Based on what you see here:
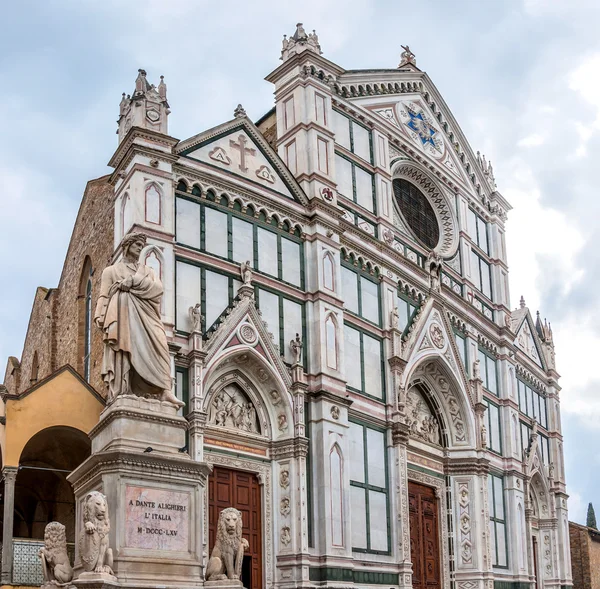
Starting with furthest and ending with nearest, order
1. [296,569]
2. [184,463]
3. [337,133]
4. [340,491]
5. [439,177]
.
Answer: [439,177] → [337,133] → [340,491] → [296,569] → [184,463]

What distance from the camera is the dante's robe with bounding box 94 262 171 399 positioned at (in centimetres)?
1274

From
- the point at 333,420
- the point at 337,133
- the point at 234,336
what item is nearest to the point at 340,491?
the point at 333,420

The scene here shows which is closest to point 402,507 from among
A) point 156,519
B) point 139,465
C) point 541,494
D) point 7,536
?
point 7,536

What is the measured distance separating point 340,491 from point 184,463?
37.1 ft

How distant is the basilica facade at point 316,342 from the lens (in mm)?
21531

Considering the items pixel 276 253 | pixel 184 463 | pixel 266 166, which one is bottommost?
pixel 184 463

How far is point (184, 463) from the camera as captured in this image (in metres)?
12.5

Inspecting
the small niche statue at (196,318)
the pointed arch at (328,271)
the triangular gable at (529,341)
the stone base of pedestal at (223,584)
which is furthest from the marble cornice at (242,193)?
the triangular gable at (529,341)

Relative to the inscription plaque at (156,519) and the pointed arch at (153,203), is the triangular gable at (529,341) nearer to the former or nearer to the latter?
the pointed arch at (153,203)

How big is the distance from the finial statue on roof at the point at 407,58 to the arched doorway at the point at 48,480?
18.4 meters

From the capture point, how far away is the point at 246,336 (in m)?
22.3

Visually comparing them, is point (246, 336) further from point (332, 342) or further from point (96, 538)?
point (96, 538)

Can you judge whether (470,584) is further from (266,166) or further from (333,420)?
(266,166)

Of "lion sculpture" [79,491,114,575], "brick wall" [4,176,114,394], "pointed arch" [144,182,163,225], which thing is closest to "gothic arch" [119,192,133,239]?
"pointed arch" [144,182,163,225]
